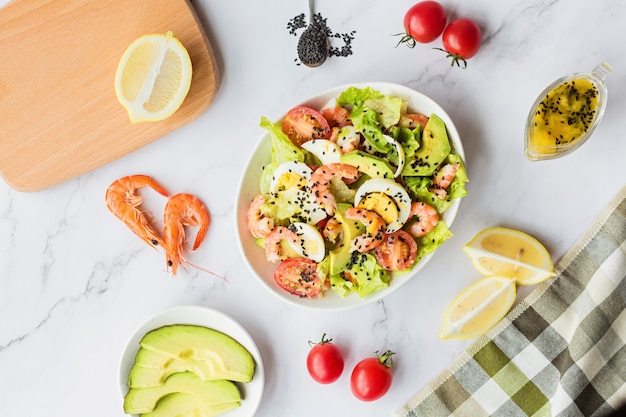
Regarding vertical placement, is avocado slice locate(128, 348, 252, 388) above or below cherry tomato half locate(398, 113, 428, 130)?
below

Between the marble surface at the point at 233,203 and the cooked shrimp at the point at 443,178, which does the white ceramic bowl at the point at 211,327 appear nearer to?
the marble surface at the point at 233,203

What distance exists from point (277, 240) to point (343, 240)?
0.24 meters

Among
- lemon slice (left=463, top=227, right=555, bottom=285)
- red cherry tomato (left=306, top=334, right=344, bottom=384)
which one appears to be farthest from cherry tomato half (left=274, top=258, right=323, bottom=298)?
lemon slice (left=463, top=227, right=555, bottom=285)

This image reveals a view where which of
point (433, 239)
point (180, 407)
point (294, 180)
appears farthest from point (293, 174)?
point (180, 407)

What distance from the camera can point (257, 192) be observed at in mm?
2480

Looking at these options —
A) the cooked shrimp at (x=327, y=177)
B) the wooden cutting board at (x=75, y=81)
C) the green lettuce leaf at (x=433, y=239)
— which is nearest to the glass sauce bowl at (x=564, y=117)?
the green lettuce leaf at (x=433, y=239)

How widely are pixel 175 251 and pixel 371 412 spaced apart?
1.03 meters

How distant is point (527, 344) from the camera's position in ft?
8.32

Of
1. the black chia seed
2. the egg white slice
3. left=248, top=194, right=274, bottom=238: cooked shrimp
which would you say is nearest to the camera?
the egg white slice

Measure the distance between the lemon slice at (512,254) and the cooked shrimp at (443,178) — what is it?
0.25m

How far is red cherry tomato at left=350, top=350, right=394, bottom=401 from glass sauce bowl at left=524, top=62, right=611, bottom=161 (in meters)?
0.97

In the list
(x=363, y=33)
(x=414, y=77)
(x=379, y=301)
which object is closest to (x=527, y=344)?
(x=379, y=301)

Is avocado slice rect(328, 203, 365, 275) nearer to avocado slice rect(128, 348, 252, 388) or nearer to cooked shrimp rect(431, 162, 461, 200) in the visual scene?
cooked shrimp rect(431, 162, 461, 200)

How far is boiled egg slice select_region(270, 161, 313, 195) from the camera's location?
234cm
